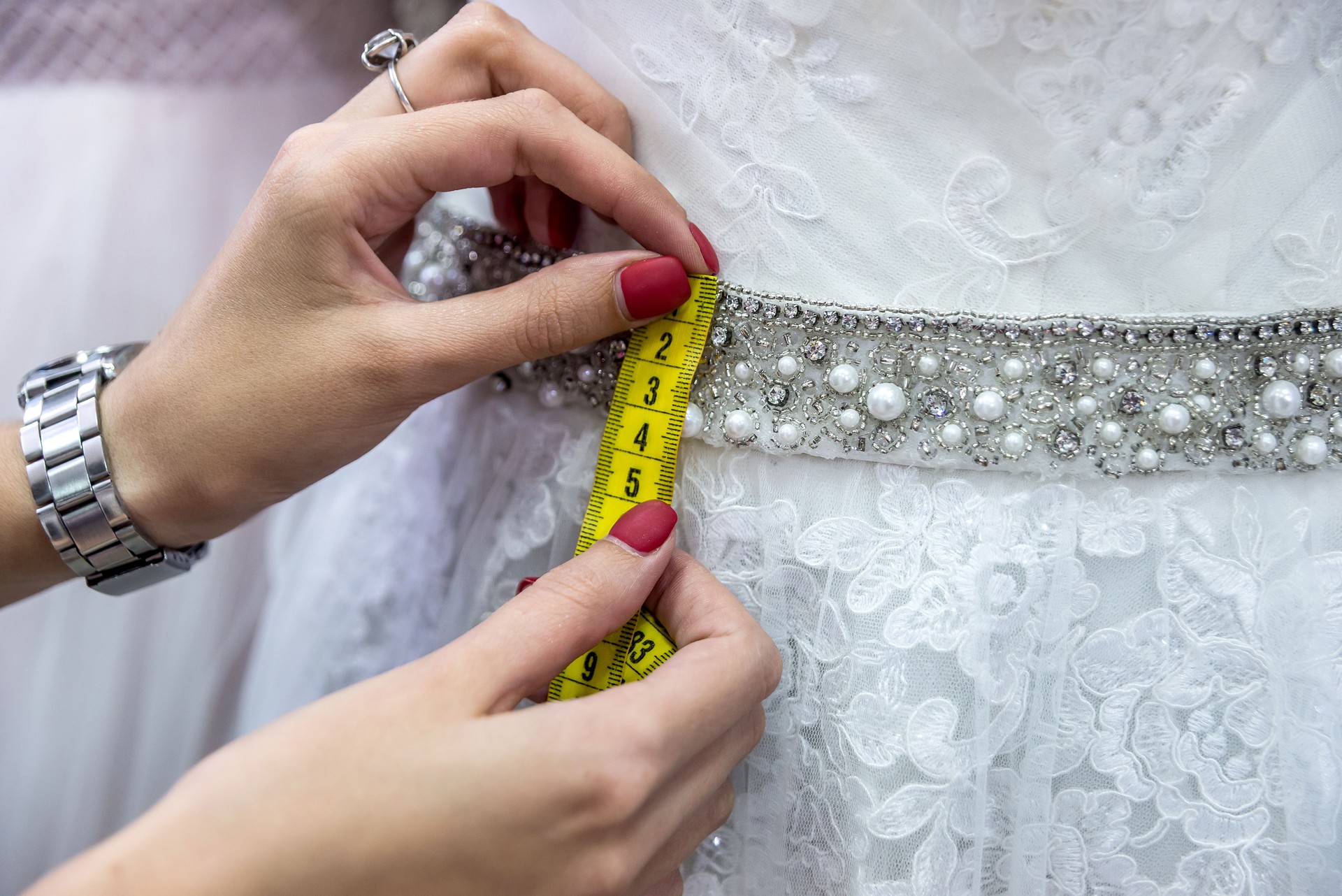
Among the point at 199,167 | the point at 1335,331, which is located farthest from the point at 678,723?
the point at 199,167

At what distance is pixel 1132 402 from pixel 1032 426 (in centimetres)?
8

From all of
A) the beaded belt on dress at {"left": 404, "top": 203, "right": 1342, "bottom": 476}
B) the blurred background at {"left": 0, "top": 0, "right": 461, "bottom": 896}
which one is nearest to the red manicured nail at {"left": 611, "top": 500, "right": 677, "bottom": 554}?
the beaded belt on dress at {"left": 404, "top": 203, "right": 1342, "bottom": 476}

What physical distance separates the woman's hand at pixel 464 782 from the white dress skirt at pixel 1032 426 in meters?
0.17

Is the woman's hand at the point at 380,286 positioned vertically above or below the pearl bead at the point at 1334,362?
above

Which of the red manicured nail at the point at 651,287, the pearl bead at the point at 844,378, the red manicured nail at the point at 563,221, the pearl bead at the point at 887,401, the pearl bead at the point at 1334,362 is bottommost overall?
the pearl bead at the point at 1334,362

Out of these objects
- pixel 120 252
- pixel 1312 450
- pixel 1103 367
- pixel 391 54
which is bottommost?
pixel 1312 450

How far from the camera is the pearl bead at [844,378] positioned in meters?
0.67

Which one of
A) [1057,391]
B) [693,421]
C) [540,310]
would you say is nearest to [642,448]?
[693,421]

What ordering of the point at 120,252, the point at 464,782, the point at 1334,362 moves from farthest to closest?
the point at 120,252, the point at 1334,362, the point at 464,782

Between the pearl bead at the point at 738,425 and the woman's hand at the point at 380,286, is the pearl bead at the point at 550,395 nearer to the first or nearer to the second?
the woman's hand at the point at 380,286

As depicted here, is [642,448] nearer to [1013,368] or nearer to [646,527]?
[646,527]

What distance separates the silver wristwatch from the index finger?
0.59 metres

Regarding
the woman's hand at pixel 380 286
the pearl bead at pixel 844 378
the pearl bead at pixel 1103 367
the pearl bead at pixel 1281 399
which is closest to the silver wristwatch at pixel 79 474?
the woman's hand at pixel 380 286

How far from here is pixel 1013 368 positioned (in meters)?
0.65
